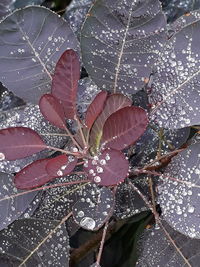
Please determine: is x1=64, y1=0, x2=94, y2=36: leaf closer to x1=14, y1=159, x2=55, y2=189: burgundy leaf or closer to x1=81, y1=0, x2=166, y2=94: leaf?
x1=81, y1=0, x2=166, y2=94: leaf

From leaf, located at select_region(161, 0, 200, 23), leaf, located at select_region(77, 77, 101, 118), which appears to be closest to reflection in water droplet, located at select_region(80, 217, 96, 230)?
leaf, located at select_region(77, 77, 101, 118)

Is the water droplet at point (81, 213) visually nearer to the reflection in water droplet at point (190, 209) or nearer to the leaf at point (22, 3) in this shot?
the reflection in water droplet at point (190, 209)

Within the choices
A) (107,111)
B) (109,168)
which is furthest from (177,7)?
(109,168)

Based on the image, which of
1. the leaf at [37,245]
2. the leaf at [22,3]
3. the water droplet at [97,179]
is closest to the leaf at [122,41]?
the water droplet at [97,179]

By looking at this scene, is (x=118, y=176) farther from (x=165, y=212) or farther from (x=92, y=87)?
(x=92, y=87)

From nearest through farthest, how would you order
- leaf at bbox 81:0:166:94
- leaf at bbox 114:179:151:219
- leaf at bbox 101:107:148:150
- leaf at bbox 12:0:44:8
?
leaf at bbox 101:107:148:150
leaf at bbox 81:0:166:94
leaf at bbox 114:179:151:219
leaf at bbox 12:0:44:8
